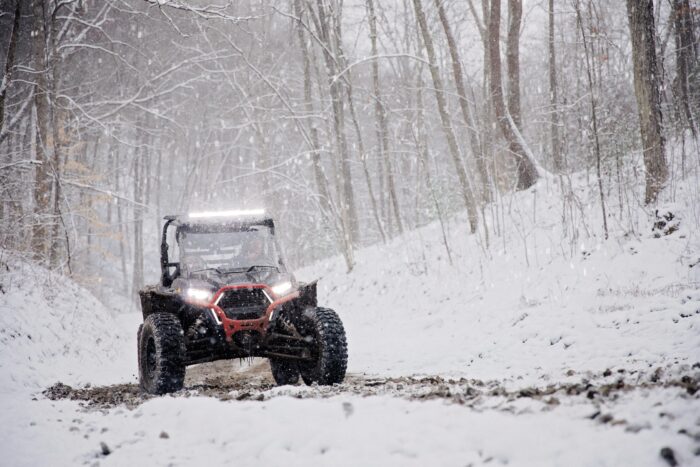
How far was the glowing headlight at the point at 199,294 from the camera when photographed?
20.6ft

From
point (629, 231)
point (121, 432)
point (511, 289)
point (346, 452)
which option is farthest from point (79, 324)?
point (629, 231)

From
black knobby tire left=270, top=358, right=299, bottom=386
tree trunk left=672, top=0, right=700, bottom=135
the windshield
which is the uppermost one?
tree trunk left=672, top=0, right=700, bottom=135

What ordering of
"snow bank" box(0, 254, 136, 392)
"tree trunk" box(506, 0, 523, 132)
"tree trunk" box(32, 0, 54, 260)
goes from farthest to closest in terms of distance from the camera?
"tree trunk" box(506, 0, 523, 132)
"tree trunk" box(32, 0, 54, 260)
"snow bank" box(0, 254, 136, 392)

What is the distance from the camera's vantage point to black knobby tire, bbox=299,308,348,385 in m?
6.15

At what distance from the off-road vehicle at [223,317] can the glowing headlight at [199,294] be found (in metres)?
0.01

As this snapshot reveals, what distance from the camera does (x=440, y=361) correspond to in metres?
8.44

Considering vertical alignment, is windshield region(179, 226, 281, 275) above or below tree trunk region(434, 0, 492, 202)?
below

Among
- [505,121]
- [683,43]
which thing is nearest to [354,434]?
[505,121]

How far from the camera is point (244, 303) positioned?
21.0 feet

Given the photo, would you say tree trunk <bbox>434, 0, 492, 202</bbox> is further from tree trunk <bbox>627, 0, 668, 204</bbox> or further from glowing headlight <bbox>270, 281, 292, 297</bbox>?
glowing headlight <bbox>270, 281, 292, 297</bbox>

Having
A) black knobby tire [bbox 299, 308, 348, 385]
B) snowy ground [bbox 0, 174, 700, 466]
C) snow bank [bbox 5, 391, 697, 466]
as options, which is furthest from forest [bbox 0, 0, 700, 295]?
snow bank [bbox 5, 391, 697, 466]

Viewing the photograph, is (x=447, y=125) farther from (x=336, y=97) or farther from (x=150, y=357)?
(x=150, y=357)

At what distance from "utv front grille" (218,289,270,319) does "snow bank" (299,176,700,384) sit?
2733mm

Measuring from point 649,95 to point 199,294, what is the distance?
29.7 ft
